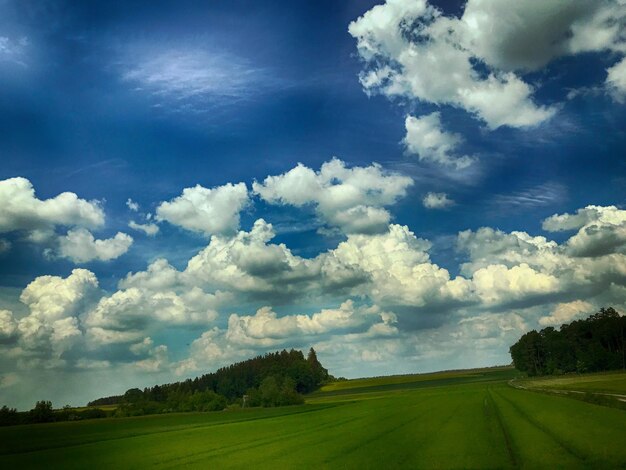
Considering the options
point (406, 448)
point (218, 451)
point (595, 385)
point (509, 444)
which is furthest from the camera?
point (595, 385)

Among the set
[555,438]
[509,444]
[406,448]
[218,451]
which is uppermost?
[218,451]

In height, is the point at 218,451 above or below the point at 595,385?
above

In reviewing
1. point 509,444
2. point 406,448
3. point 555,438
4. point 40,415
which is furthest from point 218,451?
point 40,415

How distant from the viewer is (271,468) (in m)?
34.9

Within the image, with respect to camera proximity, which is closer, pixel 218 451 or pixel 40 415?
pixel 218 451

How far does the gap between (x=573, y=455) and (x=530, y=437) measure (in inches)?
356

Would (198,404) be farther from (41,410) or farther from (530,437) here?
(530,437)

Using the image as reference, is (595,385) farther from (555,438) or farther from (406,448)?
(406,448)

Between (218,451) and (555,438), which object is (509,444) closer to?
(555,438)

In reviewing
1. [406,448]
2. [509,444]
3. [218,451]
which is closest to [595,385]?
[509,444]

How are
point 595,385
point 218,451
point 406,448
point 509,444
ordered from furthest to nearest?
point 595,385 → point 218,451 → point 406,448 → point 509,444

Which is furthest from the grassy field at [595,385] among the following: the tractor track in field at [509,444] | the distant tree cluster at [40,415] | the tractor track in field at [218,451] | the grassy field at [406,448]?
the distant tree cluster at [40,415]

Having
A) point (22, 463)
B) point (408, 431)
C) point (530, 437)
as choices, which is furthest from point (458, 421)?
point (22, 463)

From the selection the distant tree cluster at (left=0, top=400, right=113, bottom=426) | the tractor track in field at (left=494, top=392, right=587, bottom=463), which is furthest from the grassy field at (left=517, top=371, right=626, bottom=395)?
the distant tree cluster at (left=0, top=400, right=113, bottom=426)
